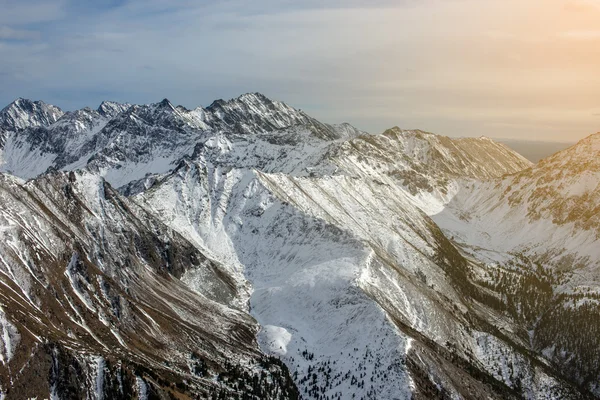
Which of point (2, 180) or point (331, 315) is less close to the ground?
point (2, 180)

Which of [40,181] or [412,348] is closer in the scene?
[412,348]

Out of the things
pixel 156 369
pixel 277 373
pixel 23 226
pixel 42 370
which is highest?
pixel 23 226

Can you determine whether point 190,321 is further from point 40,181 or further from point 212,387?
point 40,181

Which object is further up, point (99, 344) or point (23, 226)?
point (23, 226)

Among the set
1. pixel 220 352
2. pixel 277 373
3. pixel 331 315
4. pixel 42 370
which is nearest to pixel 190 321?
pixel 220 352

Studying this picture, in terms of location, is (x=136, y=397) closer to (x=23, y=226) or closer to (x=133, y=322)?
(x=133, y=322)

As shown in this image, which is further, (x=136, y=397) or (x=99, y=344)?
(x=99, y=344)

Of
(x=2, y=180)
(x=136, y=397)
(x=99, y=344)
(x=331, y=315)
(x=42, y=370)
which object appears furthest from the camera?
(x=331, y=315)

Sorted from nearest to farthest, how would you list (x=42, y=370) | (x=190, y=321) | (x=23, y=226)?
(x=42, y=370) < (x=23, y=226) < (x=190, y=321)

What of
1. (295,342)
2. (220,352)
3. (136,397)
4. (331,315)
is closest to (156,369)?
(136,397)
